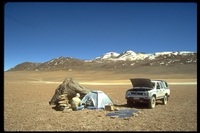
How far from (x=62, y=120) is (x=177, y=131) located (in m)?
5.04

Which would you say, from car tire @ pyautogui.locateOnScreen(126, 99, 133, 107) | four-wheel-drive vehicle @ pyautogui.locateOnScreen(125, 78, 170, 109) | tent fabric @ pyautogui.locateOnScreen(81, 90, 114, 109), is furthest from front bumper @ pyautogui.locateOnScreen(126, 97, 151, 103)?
tent fabric @ pyautogui.locateOnScreen(81, 90, 114, 109)

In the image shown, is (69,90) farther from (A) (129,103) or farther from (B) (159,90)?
(B) (159,90)

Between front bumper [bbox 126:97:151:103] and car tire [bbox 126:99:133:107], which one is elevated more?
front bumper [bbox 126:97:151:103]

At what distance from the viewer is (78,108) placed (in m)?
13.0

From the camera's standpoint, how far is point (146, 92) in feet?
45.0

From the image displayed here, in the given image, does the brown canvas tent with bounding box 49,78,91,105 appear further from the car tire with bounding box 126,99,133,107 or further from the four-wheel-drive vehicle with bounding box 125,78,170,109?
the four-wheel-drive vehicle with bounding box 125,78,170,109

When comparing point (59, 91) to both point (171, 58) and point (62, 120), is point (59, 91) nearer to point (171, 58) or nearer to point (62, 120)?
point (62, 120)

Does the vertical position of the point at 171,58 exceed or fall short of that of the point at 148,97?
it exceeds it

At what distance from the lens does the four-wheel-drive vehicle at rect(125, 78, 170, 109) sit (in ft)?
45.0

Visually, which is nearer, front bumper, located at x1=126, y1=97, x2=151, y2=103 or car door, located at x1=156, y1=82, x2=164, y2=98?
front bumper, located at x1=126, y1=97, x2=151, y2=103

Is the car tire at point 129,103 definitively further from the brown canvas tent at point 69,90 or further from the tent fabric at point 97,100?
the brown canvas tent at point 69,90

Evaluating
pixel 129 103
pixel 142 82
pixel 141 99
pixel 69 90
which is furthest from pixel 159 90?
pixel 69 90

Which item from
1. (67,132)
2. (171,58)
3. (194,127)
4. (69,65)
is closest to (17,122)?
(67,132)

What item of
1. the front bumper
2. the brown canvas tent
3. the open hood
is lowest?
the front bumper
